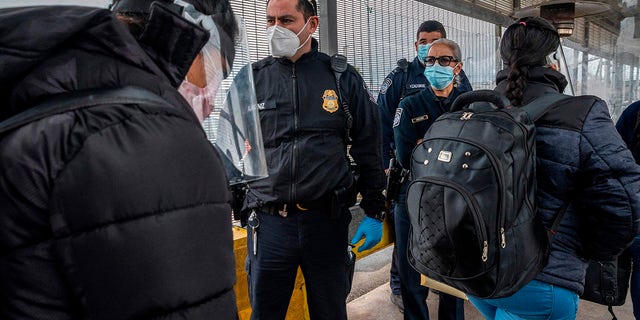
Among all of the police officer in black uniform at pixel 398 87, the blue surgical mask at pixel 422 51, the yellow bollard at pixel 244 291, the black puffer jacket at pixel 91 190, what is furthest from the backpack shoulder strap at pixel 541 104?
the blue surgical mask at pixel 422 51

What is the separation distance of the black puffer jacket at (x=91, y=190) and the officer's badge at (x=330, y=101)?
1.30 metres

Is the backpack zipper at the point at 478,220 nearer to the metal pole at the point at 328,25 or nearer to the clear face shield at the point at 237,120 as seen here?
the clear face shield at the point at 237,120

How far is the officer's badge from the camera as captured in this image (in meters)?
1.91

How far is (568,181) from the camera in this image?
135cm

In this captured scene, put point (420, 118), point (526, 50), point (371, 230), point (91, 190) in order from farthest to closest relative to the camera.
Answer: point (420, 118)
point (371, 230)
point (526, 50)
point (91, 190)

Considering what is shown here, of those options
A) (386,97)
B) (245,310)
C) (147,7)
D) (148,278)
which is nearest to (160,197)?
→ (148,278)

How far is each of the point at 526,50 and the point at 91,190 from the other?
144cm

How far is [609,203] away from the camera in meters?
1.33

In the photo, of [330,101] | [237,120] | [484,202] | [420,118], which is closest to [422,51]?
[420,118]

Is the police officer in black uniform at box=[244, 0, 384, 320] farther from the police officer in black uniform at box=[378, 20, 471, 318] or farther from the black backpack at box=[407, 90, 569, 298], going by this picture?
the police officer in black uniform at box=[378, 20, 471, 318]

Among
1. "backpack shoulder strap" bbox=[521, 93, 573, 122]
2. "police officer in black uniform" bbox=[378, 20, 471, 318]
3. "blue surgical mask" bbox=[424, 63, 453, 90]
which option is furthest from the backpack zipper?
"police officer in black uniform" bbox=[378, 20, 471, 318]

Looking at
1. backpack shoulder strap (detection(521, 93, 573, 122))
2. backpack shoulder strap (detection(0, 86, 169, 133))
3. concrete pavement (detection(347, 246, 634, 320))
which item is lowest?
concrete pavement (detection(347, 246, 634, 320))

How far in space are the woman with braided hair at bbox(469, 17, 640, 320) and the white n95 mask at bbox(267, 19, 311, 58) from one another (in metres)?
0.91

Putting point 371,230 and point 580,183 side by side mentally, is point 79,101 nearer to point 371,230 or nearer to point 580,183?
point 580,183
